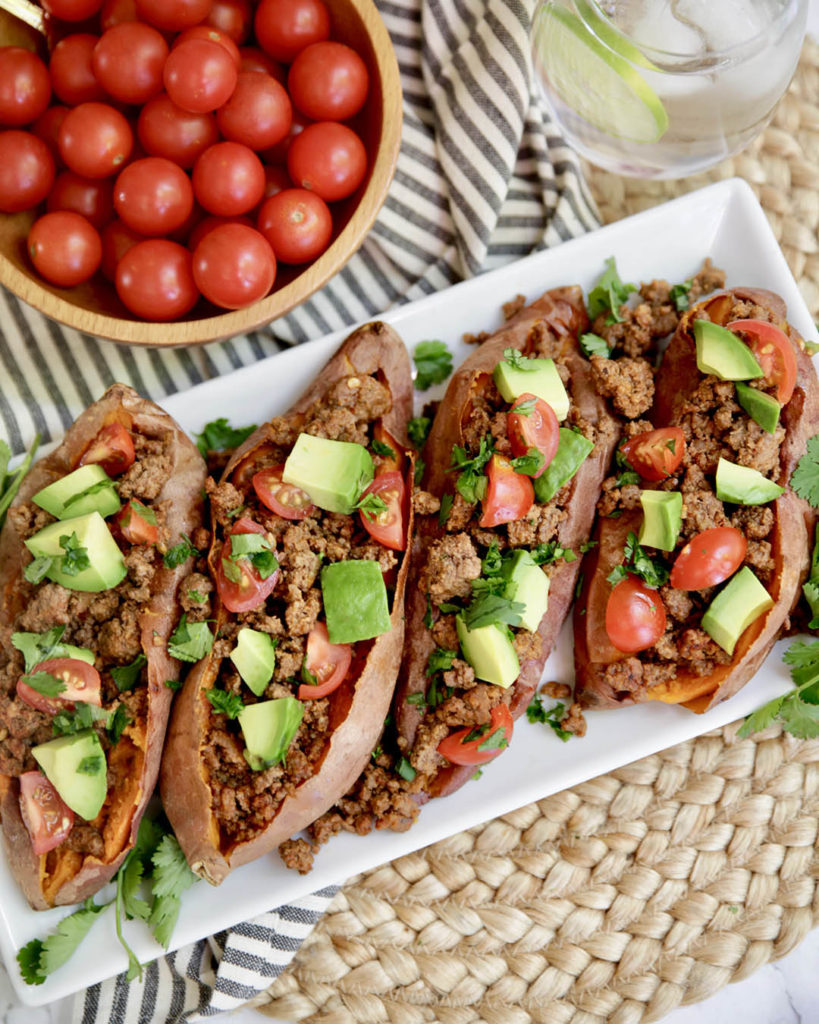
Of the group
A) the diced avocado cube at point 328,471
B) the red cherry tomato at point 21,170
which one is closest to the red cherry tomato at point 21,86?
the red cherry tomato at point 21,170

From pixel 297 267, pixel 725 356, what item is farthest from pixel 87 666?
pixel 725 356

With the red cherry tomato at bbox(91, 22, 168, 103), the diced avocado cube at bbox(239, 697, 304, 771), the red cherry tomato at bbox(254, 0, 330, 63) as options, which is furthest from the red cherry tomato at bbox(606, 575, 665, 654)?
the red cherry tomato at bbox(91, 22, 168, 103)

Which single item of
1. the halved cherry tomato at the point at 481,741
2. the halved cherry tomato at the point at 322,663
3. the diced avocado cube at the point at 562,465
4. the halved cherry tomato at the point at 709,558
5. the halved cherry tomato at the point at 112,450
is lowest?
the halved cherry tomato at the point at 481,741

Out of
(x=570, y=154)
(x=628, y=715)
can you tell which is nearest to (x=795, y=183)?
(x=570, y=154)

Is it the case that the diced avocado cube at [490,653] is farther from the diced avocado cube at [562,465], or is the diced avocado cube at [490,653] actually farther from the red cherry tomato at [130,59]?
the red cherry tomato at [130,59]

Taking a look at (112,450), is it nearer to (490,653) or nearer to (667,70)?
(490,653)

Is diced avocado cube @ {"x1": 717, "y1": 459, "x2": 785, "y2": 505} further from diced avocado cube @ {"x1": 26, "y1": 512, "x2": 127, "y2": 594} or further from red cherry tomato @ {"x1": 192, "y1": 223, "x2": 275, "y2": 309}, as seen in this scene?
diced avocado cube @ {"x1": 26, "y1": 512, "x2": 127, "y2": 594}
